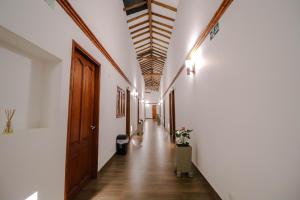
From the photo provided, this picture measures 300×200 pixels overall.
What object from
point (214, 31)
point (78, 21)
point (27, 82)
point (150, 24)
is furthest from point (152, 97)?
point (27, 82)

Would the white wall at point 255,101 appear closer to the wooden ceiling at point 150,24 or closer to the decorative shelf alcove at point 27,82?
the decorative shelf alcove at point 27,82

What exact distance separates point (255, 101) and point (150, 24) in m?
6.31

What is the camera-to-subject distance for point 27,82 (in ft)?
4.79

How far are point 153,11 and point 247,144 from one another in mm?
5861

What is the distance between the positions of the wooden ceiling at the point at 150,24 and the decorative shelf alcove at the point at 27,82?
4.61 meters

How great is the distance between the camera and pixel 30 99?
4.96 feet

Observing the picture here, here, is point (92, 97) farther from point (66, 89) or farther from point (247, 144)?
point (247, 144)

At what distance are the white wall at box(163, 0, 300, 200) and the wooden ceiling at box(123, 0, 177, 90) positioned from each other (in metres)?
3.70

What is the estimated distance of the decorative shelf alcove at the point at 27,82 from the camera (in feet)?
4.00

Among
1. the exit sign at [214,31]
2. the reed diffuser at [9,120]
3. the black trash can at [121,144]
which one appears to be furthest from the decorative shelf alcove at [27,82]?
the black trash can at [121,144]

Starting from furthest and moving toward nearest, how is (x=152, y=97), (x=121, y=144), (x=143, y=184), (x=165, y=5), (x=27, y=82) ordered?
1. (x=152, y=97)
2. (x=165, y=5)
3. (x=121, y=144)
4. (x=143, y=184)
5. (x=27, y=82)

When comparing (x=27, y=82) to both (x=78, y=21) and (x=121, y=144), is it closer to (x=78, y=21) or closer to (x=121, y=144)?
(x=78, y=21)

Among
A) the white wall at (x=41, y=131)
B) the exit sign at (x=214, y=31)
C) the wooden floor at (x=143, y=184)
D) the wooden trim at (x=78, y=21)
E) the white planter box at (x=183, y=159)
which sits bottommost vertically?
the wooden floor at (x=143, y=184)

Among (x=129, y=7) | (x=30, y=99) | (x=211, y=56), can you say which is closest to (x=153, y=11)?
(x=129, y=7)
